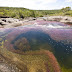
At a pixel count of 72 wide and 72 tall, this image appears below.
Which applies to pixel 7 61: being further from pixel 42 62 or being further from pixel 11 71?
pixel 42 62

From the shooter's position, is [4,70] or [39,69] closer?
[4,70]

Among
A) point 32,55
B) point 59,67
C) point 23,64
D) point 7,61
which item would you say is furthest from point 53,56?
point 7,61

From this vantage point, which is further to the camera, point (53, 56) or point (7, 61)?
point (53, 56)

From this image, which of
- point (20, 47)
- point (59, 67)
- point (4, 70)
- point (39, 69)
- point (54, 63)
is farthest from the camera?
point (20, 47)

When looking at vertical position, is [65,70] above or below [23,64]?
below

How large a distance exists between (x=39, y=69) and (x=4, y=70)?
3832 mm

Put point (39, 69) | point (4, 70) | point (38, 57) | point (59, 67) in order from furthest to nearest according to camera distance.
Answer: point (38, 57)
point (59, 67)
point (39, 69)
point (4, 70)

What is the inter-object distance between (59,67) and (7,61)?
6611 mm

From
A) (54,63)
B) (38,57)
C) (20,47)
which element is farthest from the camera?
(20,47)

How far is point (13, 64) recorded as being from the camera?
8812 millimetres

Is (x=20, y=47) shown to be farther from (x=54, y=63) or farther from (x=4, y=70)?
(x=54, y=63)

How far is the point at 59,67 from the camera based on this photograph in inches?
355

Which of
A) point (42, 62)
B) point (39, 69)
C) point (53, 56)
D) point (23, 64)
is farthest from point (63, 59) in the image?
point (23, 64)

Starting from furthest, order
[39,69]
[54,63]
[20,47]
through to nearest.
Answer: [20,47] → [54,63] → [39,69]
